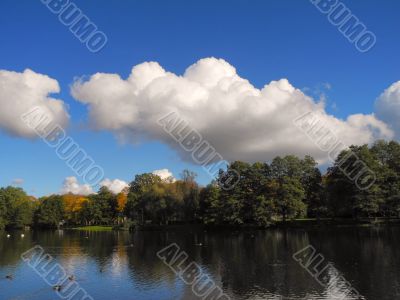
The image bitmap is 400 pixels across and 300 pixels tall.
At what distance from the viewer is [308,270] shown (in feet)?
153

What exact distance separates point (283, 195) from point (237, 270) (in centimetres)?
5587

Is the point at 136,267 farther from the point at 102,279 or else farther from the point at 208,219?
the point at 208,219

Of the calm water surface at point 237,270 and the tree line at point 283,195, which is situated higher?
the tree line at point 283,195

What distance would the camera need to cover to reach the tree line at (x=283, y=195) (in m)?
93.9

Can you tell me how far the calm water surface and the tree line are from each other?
16232 mm

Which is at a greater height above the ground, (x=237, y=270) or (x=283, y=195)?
(x=283, y=195)

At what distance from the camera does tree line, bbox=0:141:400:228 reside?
9394 centimetres

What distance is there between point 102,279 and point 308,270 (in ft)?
73.4

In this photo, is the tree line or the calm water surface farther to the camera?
the tree line

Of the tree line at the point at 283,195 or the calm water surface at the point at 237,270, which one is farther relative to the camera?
the tree line at the point at 283,195

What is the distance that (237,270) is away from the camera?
49469 millimetres

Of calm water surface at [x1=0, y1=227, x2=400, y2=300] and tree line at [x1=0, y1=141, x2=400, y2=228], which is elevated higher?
tree line at [x1=0, y1=141, x2=400, y2=228]

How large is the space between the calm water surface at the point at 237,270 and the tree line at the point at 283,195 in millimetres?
16232

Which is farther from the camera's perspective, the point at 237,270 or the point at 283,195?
the point at 283,195
